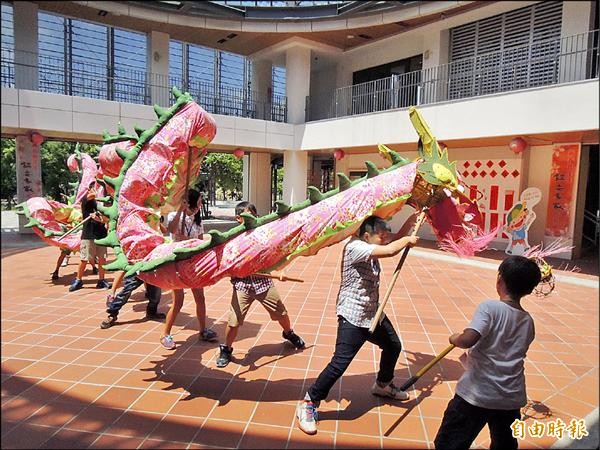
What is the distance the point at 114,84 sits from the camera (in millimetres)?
12672

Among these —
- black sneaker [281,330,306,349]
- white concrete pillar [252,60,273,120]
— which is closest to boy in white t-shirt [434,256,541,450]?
black sneaker [281,330,306,349]

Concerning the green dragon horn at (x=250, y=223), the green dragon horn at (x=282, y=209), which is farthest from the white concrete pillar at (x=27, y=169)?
the green dragon horn at (x=282, y=209)

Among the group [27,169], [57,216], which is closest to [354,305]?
[57,216]

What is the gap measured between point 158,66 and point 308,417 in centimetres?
1329

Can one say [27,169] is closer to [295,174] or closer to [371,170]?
[295,174]

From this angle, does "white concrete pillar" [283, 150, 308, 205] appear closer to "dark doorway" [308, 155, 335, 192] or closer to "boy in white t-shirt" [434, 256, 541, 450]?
"dark doorway" [308, 155, 335, 192]

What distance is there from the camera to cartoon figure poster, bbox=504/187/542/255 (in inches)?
409

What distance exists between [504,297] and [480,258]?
9.08 m

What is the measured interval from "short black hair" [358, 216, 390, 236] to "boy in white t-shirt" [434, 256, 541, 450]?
0.90 metres

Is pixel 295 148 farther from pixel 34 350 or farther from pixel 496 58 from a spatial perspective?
pixel 34 350

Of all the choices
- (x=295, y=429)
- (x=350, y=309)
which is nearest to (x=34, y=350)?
(x=295, y=429)

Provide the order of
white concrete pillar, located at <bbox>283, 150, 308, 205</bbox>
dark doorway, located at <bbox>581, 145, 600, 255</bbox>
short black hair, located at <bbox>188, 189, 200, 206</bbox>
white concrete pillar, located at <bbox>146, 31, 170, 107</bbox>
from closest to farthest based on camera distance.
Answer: short black hair, located at <bbox>188, 189, 200, 206</bbox>, dark doorway, located at <bbox>581, 145, 600, 255</bbox>, white concrete pillar, located at <bbox>146, 31, 170, 107</bbox>, white concrete pillar, located at <bbox>283, 150, 308, 205</bbox>

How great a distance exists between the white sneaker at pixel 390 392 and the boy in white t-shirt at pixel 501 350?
112 cm

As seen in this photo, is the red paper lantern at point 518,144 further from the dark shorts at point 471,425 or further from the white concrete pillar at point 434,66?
the dark shorts at point 471,425
